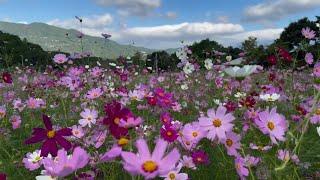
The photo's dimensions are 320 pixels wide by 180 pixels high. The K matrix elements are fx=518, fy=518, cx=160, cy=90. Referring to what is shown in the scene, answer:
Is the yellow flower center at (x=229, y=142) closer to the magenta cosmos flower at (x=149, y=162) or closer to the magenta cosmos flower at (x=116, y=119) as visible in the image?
the magenta cosmos flower at (x=116, y=119)

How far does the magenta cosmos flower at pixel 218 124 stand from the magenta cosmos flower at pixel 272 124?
0.42 ft

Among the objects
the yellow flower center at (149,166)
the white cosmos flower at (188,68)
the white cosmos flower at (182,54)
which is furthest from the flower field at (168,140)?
the white cosmos flower at (182,54)

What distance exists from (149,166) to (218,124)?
77 cm

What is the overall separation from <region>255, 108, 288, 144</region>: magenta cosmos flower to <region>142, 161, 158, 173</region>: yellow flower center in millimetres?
732

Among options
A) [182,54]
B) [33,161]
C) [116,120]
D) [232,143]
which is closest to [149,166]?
[116,120]

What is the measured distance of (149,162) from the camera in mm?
1425

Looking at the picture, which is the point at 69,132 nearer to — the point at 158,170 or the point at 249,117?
the point at 158,170

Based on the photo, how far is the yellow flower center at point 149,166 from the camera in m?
1.38

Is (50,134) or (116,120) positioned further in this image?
(50,134)

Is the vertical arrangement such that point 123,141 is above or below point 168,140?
above

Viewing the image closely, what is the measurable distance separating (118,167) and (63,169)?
232 cm

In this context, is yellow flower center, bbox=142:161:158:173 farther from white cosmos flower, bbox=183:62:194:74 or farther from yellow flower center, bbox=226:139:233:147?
white cosmos flower, bbox=183:62:194:74

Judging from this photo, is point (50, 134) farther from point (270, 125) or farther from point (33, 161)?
point (33, 161)

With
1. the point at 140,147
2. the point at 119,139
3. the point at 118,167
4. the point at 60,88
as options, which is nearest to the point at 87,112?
the point at 118,167
